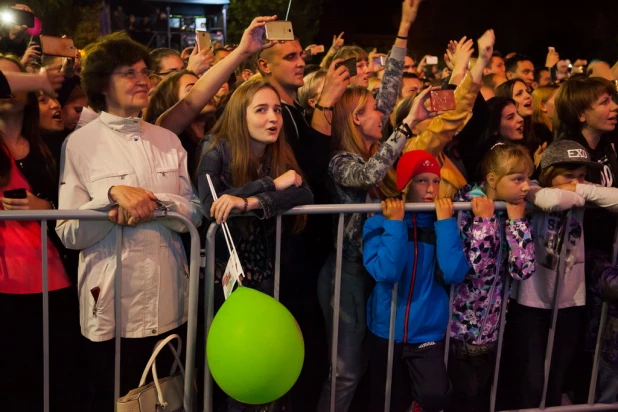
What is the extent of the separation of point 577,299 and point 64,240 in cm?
279

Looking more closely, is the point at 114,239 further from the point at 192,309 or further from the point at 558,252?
the point at 558,252

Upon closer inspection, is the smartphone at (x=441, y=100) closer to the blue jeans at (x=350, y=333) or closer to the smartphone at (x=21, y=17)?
the blue jeans at (x=350, y=333)

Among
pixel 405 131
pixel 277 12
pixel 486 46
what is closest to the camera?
pixel 405 131

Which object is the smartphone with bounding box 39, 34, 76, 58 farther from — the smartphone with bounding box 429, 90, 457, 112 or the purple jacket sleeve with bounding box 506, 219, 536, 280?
the purple jacket sleeve with bounding box 506, 219, 536, 280

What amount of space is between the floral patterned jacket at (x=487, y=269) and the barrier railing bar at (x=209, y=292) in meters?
1.31

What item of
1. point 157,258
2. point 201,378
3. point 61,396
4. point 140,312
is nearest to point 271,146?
point 157,258

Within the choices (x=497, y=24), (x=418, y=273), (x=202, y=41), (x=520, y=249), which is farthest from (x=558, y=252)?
(x=497, y=24)

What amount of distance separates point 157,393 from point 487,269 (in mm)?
1776

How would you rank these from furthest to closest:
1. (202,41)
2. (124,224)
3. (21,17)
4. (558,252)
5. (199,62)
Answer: (202,41) < (199,62) < (21,17) < (558,252) < (124,224)

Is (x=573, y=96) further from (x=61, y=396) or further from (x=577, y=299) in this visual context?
(x=61, y=396)

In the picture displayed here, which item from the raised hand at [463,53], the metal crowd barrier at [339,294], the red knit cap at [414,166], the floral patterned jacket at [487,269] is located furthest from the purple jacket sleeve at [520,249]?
the raised hand at [463,53]

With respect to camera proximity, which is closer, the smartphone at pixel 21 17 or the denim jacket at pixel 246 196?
the denim jacket at pixel 246 196

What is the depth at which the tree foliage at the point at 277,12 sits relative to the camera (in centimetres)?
2595

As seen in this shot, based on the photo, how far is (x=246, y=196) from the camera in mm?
3023
